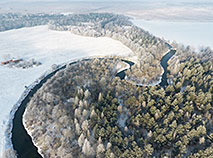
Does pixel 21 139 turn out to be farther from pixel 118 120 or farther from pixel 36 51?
pixel 36 51

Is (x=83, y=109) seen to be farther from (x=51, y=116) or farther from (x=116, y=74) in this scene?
(x=116, y=74)

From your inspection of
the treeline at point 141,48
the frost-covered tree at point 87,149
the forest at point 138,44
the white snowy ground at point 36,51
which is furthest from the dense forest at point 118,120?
the white snowy ground at point 36,51

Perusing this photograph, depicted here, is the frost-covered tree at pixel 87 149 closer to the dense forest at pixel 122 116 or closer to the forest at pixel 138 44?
the dense forest at pixel 122 116

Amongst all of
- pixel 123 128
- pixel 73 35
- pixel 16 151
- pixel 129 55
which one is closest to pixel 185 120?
pixel 123 128

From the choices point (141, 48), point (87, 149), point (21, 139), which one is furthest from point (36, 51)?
point (87, 149)

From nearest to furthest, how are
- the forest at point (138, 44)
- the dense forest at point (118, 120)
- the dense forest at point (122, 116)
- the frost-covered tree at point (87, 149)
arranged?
the frost-covered tree at point (87, 149) → the dense forest at point (118, 120) → the dense forest at point (122, 116) → the forest at point (138, 44)

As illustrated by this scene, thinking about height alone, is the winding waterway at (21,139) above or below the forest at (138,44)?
below

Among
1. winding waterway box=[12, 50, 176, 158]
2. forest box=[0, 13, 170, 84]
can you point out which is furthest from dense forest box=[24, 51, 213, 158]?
forest box=[0, 13, 170, 84]

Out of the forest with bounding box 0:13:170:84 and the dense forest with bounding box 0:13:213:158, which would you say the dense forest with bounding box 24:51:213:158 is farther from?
the forest with bounding box 0:13:170:84
